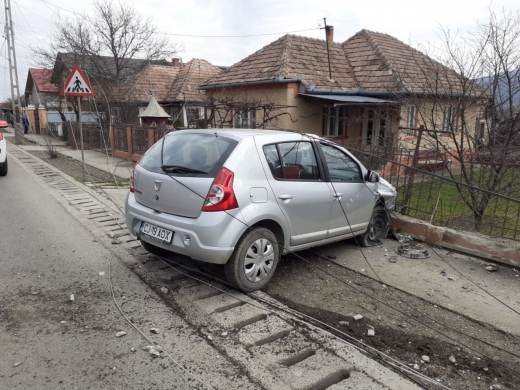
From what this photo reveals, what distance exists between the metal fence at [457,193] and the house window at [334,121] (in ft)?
29.8

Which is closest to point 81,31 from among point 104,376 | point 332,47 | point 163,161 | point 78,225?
point 332,47

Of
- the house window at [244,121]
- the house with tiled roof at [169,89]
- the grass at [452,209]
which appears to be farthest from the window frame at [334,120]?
the grass at [452,209]

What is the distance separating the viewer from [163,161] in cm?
448

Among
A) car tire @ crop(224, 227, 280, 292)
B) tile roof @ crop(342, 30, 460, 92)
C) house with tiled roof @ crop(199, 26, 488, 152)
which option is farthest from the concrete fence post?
car tire @ crop(224, 227, 280, 292)

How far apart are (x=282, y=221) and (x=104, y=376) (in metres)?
2.19

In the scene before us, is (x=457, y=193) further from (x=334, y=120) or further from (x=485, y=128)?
(x=334, y=120)

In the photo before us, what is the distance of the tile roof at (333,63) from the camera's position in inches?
606

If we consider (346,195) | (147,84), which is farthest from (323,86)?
(147,84)

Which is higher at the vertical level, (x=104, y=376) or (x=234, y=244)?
(x=234, y=244)

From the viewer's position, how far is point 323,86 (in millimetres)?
15258

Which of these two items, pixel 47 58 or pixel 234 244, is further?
pixel 47 58

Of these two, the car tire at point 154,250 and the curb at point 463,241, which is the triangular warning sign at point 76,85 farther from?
the curb at point 463,241

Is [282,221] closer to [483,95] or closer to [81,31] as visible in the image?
[483,95]

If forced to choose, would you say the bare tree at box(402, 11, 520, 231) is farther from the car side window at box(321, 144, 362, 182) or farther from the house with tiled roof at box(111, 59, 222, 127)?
the house with tiled roof at box(111, 59, 222, 127)
